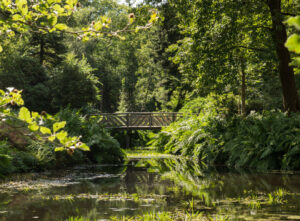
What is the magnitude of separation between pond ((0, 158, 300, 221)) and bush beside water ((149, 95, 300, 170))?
5.34 ft

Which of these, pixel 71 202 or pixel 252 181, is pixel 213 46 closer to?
pixel 252 181

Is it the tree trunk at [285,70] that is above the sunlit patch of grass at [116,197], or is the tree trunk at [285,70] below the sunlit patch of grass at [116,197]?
above

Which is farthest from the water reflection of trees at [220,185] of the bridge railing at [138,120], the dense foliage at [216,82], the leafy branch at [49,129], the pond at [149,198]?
the bridge railing at [138,120]

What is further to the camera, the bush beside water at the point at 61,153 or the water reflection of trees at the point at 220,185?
the bush beside water at the point at 61,153

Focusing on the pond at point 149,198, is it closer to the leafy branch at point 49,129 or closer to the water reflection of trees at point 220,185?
the water reflection of trees at point 220,185

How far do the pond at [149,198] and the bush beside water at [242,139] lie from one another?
1.63 m

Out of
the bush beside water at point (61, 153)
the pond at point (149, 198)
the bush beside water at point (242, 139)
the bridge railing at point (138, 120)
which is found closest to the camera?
the pond at point (149, 198)

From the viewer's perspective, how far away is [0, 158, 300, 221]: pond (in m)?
4.21

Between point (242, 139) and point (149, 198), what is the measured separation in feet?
20.9

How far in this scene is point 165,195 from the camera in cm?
581

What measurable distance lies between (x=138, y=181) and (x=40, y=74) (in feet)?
63.2

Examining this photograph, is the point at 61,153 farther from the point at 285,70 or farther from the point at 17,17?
the point at 17,17

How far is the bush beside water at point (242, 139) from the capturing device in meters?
9.52

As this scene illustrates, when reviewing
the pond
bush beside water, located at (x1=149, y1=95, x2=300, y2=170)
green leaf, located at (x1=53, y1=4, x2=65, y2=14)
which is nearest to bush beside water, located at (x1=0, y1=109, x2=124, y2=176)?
the pond
